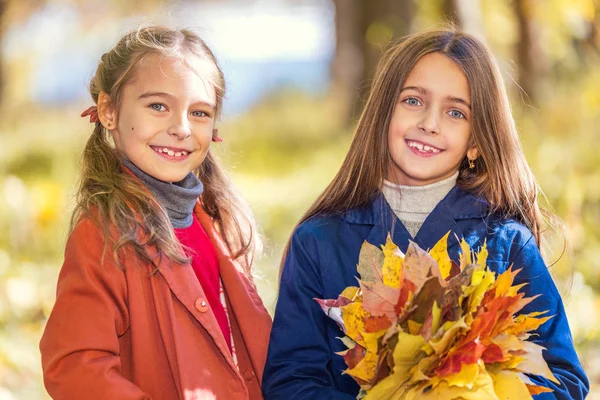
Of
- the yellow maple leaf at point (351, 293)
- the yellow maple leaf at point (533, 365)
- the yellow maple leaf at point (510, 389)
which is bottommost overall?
the yellow maple leaf at point (510, 389)

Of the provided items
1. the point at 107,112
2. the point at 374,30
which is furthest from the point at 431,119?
the point at 374,30

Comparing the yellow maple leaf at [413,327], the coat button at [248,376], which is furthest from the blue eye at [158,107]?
the yellow maple leaf at [413,327]

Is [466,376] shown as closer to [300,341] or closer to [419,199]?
[300,341]

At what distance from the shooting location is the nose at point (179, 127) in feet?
9.39

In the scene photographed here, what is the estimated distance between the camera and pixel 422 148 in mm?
2934

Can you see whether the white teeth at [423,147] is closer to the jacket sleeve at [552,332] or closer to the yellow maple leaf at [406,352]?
the jacket sleeve at [552,332]

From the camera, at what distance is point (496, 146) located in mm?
3012

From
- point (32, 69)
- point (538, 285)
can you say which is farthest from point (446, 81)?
point (32, 69)

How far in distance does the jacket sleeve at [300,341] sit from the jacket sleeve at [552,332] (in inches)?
23.8

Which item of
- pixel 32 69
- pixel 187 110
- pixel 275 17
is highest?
pixel 275 17

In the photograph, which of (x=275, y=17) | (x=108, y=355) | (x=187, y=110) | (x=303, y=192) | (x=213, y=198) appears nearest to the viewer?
(x=108, y=355)

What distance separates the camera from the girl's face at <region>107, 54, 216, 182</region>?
2.87 metres

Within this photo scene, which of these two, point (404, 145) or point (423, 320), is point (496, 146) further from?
point (423, 320)

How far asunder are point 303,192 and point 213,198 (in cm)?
481
